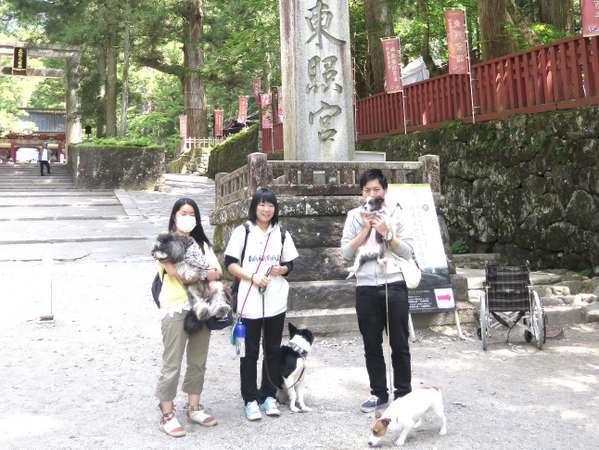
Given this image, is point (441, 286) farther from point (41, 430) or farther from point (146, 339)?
point (41, 430)

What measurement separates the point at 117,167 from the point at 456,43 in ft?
41.3

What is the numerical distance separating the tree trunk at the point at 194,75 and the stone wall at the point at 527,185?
14924mm

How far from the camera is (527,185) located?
9383 millimetres

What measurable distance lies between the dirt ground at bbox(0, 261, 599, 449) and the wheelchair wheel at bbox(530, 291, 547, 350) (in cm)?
13

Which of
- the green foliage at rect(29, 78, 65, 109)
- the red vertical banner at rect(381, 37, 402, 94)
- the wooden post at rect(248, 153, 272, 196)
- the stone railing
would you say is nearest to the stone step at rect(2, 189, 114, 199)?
the red vertical banner at rect(381, 37, 402, 94)

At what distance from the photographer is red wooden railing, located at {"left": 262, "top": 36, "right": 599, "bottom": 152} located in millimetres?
8328

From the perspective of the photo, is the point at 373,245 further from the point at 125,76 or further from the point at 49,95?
the point at 49,95

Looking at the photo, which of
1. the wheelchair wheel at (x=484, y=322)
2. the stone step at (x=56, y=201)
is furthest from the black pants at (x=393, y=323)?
the stone step at (x=56, y=201)

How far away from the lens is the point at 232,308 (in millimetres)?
3945

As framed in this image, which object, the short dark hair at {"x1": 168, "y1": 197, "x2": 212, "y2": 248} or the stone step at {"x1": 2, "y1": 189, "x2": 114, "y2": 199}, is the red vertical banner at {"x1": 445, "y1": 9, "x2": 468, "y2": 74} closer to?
the short dark hair at {"x1": 168, "y1": 197, "x2": 212, "y2": 248}

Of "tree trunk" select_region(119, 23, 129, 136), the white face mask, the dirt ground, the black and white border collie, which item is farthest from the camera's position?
"tree trunk" select_region(119, 23, 129, 136)

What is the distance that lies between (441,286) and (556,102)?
425cm

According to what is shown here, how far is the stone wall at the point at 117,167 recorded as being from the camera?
768 inches

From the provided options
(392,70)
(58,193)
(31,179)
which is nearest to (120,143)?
(58,193)
